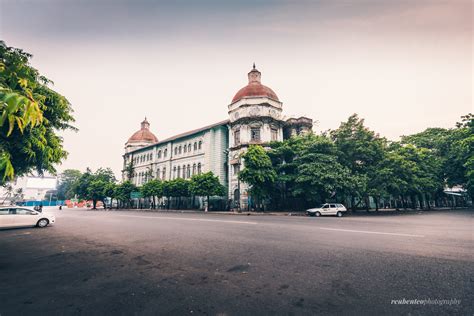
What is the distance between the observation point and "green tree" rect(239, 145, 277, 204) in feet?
82.1

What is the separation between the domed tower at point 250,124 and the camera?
31.6m

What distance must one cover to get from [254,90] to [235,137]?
772cm

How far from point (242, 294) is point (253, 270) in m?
1.16

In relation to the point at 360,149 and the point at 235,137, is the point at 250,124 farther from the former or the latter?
the point at 360,149

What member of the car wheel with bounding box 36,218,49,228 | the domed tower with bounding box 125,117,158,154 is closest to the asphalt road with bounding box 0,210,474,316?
the car wheel with bounding box 36,218,49,228

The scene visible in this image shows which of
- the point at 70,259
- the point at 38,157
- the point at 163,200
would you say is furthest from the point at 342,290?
the point at 163,200

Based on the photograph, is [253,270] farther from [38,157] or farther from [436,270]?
[38,157]

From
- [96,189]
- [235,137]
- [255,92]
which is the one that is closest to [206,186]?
[235,137]

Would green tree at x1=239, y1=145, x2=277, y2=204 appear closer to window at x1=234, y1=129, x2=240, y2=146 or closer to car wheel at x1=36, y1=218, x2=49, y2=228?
window at x1=234, y1=129, x2=240, y2=146

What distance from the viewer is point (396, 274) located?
162 inches

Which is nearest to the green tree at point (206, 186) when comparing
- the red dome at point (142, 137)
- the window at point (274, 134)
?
the window at point (274, 134)

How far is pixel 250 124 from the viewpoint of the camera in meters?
32.0

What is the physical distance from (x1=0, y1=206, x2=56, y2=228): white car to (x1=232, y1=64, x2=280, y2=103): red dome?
26.6 metres

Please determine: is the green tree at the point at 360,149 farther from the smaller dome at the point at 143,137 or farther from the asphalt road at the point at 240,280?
the smaller dome at the point at 143,137
